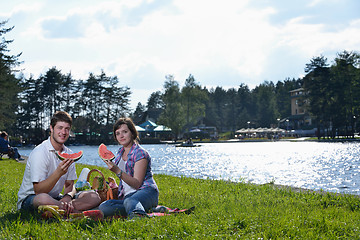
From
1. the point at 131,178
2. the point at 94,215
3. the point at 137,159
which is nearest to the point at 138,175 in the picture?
the point at 131,178

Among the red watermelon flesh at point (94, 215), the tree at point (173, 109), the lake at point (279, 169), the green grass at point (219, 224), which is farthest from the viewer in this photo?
the tree at point (173, 109)

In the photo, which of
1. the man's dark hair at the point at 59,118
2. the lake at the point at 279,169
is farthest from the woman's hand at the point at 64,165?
the lake at the point at 279,169

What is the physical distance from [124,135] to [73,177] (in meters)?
0.98

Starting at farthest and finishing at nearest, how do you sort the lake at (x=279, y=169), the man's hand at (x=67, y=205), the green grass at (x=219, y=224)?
the lake at (x=279, y=169) → the man's hand at (x=67, y=205) → the green grass at (x=219, y=224)

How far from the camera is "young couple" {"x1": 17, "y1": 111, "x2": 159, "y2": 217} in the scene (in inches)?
202

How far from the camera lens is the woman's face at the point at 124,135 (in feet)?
18.3

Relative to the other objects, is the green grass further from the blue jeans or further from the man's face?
the man's face

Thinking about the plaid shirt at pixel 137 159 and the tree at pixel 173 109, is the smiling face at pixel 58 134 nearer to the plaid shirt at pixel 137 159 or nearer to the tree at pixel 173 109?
→ the plaid shirt at pixel 137 159

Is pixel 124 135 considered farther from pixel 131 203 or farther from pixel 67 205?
pixel 67 205

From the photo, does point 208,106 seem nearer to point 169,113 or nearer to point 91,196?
point 169,113

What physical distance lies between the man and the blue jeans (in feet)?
1.65

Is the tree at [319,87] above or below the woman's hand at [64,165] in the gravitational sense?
above

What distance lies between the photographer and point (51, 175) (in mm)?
5090

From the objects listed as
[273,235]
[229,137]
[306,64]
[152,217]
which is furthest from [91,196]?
[229,137]
